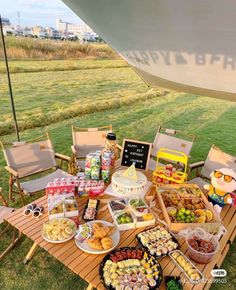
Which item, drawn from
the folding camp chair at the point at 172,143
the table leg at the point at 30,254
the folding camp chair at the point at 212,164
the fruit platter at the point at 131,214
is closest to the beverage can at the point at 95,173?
the fruit platter at the point at 131,214

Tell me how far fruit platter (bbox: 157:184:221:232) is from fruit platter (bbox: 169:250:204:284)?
14.1 inches

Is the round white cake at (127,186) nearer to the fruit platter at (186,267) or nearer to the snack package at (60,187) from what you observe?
the snack package at (60,187)

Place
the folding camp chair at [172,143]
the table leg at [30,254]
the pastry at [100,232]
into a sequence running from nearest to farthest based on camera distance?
the pastry at [100,232], the table leg at [30,254], the folding camp chair at [172,143]

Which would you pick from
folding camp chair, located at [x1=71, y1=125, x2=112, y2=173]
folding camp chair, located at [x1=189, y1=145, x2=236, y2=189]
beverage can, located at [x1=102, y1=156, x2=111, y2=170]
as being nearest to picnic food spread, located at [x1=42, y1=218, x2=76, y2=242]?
beverage can, located at [x1=102, y1=156, x2=111, y2=170]

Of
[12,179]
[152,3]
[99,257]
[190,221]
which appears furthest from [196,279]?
[12,179]

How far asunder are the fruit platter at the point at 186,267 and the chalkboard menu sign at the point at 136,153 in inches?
66.7

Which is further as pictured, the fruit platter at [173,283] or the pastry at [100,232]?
the pastry at [100,232]

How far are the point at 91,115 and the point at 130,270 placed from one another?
7.65 metres

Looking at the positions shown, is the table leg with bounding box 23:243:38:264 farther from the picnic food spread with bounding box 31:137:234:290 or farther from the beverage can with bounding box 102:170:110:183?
the beverage can with bounding box 102:170:110:183

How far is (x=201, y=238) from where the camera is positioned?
2578mm

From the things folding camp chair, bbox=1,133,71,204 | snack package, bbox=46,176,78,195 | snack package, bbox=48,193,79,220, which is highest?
snack package, bbox=46,176,78,195

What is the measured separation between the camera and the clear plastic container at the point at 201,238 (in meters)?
2.39

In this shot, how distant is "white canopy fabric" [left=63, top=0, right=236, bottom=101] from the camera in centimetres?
302

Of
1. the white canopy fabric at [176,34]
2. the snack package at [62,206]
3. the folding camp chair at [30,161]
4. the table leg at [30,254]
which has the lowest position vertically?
the table leg at [30,254]
